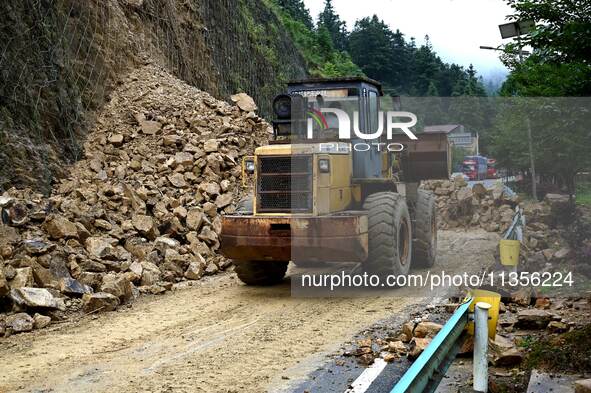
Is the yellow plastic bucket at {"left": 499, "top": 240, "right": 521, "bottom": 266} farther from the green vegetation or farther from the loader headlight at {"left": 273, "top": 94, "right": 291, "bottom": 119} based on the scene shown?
the loader headlight at {"left": 273, "top": 94, "right": 291, "bottom": 119}

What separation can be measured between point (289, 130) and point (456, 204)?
10584 millimetres

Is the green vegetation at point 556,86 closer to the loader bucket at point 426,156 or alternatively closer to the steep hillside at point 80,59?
the loader bucket at point 426,156

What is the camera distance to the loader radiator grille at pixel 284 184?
8633 millimetres

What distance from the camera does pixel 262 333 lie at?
22.5ft

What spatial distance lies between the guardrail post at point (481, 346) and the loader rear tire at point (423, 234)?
247 inches

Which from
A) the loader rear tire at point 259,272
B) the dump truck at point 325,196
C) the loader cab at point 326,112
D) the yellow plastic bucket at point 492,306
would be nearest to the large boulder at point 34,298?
the dump truck at point 325,196

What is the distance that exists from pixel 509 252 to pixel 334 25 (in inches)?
3260

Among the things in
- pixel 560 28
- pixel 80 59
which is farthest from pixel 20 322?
pixel 80 59

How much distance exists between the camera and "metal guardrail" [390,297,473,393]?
11.1 feet

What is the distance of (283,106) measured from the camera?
974 centimetres

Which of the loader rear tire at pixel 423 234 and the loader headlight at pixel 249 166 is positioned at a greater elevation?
the loader headlight at pixel 249 166

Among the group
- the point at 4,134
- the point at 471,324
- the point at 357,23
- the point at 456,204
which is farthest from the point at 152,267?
the point at 357,23

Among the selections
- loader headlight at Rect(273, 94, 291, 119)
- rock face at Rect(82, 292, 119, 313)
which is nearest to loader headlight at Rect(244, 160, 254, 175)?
loader headlight at Rect(273, 94, 291, 119)

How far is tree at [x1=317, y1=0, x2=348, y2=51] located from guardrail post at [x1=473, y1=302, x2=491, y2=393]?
78565 millimetres
